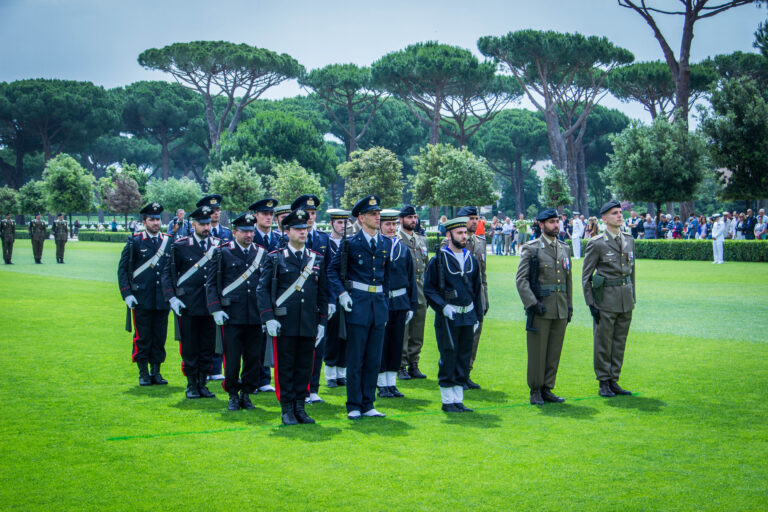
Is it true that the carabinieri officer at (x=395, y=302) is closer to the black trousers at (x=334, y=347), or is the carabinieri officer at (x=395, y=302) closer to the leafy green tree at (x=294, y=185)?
the black trousers at (x=334, y=347)

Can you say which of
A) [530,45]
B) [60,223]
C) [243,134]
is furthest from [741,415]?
[243,134]

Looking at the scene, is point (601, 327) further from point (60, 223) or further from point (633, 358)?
point (60, 223)

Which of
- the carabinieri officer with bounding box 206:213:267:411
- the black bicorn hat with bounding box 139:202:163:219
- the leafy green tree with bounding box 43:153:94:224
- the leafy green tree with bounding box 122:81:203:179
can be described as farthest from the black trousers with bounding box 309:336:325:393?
the leafy green tree with bounding box 122:81:203:179

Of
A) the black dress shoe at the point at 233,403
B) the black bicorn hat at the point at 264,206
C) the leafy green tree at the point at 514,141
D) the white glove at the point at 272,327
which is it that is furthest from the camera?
the leafy green tree at the point at 514,141

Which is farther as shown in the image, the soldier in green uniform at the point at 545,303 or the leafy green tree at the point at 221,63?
the leafy green tree at the point at 221,63

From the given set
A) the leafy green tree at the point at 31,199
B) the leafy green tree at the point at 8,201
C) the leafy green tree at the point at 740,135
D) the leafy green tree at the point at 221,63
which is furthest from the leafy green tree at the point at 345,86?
the leafy green tree at the point at 740,135

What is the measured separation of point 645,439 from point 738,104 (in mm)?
32505

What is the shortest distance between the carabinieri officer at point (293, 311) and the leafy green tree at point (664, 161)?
3354 cm

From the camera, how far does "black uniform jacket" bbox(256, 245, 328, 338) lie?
24.0 ft

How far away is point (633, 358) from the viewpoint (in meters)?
10.8

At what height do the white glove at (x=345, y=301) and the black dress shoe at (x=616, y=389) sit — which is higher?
the white glove at (x=345, y=301)

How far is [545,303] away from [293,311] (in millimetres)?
2753

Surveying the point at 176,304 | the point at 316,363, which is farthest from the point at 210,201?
the point at 316,363

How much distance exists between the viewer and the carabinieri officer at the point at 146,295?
934cm
